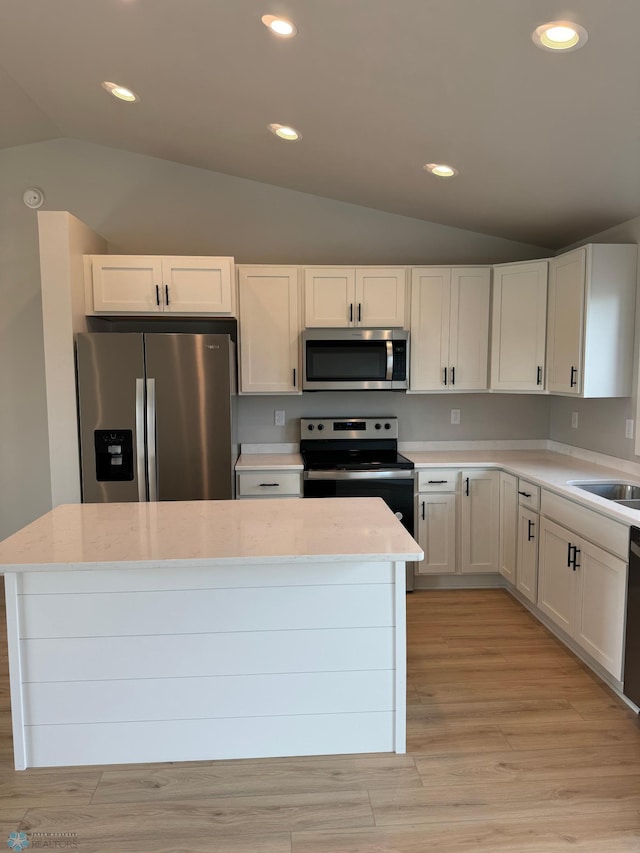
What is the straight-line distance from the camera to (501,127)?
2.46 meters

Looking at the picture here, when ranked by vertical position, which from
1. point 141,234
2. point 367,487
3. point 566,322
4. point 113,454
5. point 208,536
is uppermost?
point 141,234

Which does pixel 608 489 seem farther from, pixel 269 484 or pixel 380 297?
pixel 269 484

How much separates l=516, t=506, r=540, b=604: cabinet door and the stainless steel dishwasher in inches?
34.3

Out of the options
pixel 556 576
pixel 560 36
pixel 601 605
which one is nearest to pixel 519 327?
pixel 556 576

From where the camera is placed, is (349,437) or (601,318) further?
(349,437)

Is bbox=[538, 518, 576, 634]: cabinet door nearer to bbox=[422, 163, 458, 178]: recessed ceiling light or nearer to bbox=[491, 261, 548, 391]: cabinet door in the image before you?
bbox=[491, 261, 548, 391]: cabinet door

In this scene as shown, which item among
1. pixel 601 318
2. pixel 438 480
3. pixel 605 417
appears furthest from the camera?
pixel 438 480

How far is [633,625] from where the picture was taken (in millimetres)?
2393

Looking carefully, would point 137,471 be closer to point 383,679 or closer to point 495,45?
point 383,679

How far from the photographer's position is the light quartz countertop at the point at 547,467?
2641 millimetres

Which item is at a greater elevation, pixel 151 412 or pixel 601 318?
pixel 601 318

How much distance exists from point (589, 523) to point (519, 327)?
1.57 m

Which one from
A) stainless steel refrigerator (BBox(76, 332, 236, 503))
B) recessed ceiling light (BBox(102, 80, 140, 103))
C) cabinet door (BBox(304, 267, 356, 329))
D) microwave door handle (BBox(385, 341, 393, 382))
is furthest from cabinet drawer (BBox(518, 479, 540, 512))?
recessed ceiling light (BBox(102, 80, 140, 103))

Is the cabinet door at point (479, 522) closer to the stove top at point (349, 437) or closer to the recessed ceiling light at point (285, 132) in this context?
the stove top at point (349, 437)
